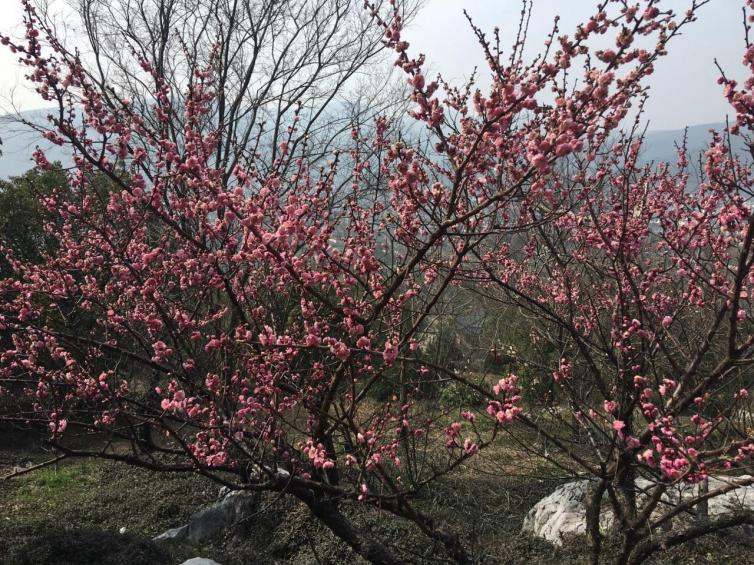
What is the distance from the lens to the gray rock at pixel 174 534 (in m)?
6.02

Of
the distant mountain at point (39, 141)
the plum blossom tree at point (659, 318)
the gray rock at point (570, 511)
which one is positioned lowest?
the gray rock at point (570, 511)

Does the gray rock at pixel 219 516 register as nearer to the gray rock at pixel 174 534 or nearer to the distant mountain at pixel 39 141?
the gray rock at pixel 174 534

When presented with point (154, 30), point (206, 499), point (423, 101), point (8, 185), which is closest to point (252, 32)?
point (154, 30)

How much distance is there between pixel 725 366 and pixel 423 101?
7.30 ft

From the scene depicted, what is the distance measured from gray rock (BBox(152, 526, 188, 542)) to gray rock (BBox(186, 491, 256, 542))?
5 centimetres

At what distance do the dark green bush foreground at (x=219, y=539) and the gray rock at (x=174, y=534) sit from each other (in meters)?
0.25

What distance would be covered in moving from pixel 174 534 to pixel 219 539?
1.92ft

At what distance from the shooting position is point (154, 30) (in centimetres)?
1081

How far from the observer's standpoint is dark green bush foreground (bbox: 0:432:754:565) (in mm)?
4375

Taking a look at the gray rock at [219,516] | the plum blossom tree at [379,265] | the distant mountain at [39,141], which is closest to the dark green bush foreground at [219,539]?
the gray rock at [219,516]

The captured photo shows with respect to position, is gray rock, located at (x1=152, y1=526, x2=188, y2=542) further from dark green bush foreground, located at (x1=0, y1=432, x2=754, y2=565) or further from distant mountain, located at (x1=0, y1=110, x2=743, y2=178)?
distant mountain, located at (x1=0, y1=110, x2=743, y2=178)

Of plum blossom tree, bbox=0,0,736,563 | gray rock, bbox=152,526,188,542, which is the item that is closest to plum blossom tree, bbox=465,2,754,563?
plum blossom tree, bbox=0,0,736,563

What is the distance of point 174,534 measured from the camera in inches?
243

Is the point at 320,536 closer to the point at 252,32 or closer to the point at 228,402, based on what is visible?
the point at 228,402
